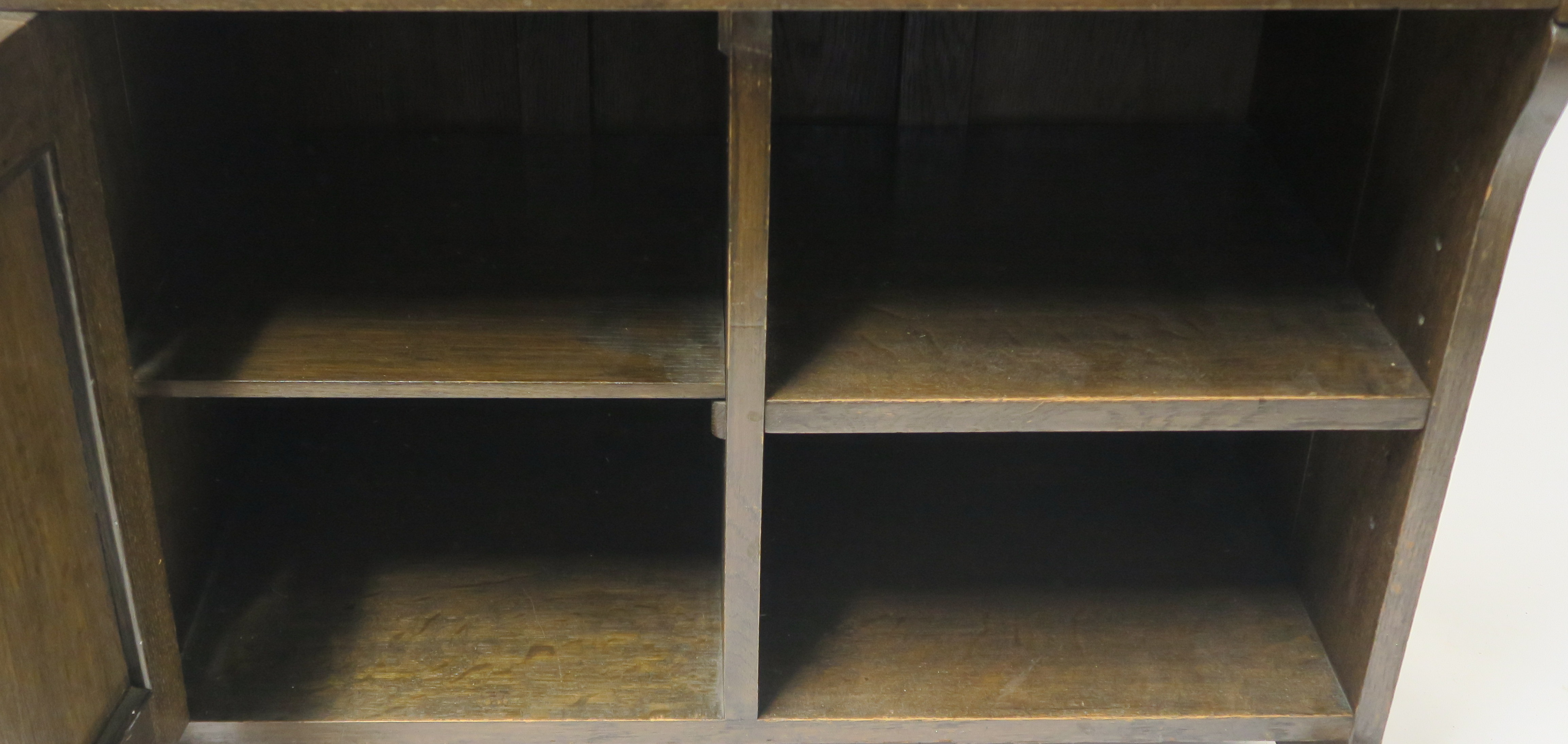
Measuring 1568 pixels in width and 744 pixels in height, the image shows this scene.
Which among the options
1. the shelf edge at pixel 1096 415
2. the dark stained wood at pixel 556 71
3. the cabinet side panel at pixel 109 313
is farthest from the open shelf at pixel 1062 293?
the cabinet side panel at pixel 109 313

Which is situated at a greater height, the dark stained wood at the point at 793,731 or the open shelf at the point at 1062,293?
the open shelf at the point at 1062,293

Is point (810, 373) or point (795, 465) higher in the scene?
point (810, 373)

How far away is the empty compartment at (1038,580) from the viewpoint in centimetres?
112

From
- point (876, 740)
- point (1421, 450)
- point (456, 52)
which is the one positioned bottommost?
point (876, 740)

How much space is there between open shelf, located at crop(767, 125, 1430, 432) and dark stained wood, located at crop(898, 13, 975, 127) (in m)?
0.02

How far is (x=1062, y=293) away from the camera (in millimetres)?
1083

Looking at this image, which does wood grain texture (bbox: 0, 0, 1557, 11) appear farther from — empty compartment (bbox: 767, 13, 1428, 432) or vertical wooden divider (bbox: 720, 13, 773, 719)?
empty compartment (bbox: 767, 13, 1428, 432)

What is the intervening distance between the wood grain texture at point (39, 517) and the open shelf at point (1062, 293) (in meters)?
0.42

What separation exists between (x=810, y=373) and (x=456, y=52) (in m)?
0.55

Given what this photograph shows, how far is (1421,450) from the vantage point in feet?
3.23

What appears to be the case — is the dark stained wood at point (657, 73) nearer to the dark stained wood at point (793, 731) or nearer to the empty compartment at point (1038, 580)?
the empty compartment at point (1038, 580)

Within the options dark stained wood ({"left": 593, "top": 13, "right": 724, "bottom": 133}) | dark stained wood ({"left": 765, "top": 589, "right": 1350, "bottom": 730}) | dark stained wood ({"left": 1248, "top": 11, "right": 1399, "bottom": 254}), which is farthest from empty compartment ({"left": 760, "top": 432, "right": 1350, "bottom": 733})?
dark stained wood ({"left": 593, "top": 13, "right": 724, "bottom": 133})

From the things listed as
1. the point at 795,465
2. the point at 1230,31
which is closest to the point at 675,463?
the point at 795,465

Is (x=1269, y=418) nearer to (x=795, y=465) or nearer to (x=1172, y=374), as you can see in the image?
(x=1172, y=374)
